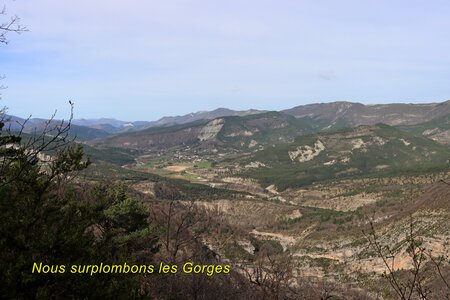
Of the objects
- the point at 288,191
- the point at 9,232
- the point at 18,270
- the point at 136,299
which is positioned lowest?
the point at 288,191

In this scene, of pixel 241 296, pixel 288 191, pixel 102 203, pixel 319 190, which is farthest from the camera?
pixel 288 191

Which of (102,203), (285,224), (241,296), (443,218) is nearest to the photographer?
(102,203)

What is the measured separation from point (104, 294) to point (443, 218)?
192 ft

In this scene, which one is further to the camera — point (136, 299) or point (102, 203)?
point (102, 203)

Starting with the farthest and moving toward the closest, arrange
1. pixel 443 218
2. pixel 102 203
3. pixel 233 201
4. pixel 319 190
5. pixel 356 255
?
pixel 319 190 < pixel 233 201 < pixel 356 255 < pixel 443 218 < pixel 102 203

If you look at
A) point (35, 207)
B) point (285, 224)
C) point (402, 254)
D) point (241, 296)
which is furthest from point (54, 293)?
point (285, 224)

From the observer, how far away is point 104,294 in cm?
1152

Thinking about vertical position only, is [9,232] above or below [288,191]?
above

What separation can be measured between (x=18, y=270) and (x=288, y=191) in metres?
155

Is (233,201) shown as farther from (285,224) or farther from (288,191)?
(288,191)

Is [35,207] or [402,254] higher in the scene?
[35,207]

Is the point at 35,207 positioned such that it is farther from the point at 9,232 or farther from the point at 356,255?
the point at 356,255

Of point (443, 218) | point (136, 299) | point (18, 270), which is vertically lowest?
point (443, 218)

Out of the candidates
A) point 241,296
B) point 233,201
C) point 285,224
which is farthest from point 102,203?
point 233,201
